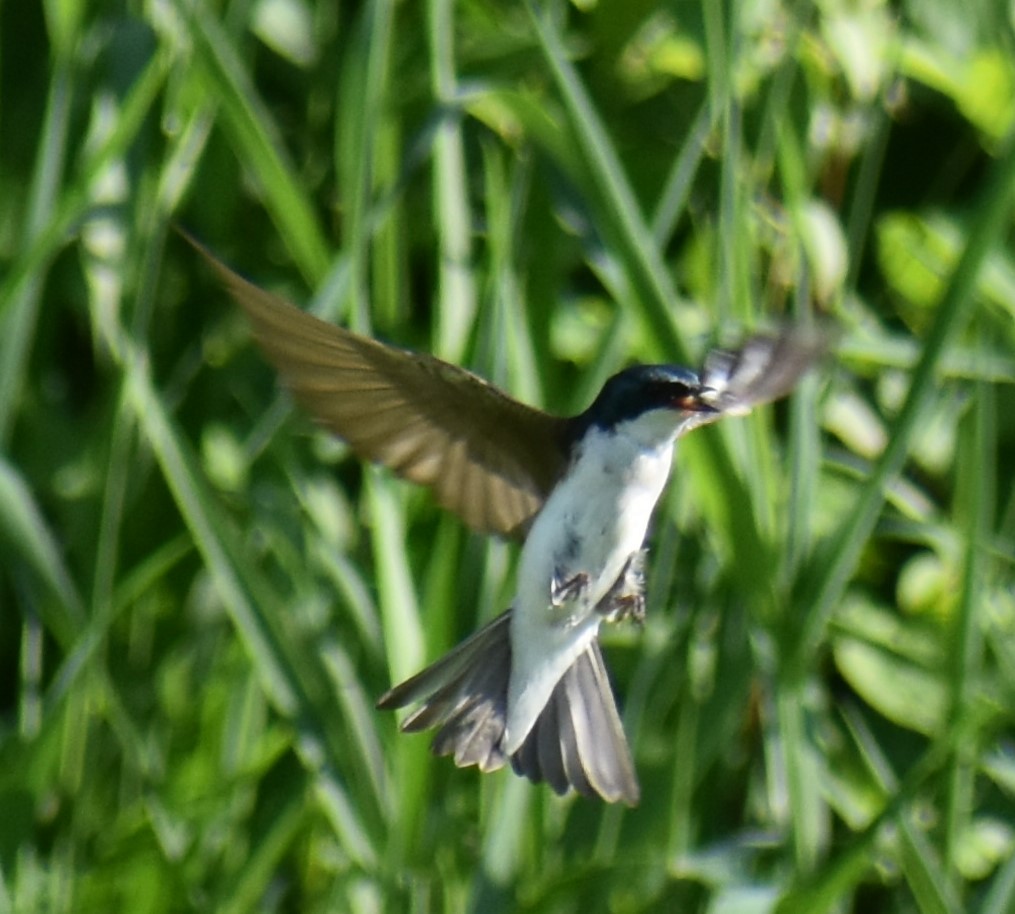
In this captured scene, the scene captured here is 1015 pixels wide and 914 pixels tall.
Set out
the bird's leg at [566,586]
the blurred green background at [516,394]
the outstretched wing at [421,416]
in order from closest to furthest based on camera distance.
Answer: the outstretched wing at [421,416] → the bird's leg at [566,586] → the blurred green background at [516,394]

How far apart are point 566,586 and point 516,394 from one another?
0.33 m

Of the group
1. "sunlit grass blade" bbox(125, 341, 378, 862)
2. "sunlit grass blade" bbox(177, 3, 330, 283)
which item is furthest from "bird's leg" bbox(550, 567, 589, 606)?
"sunlit grass blade" bbox(177, 3, 330, 283)

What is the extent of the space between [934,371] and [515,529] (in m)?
0.37

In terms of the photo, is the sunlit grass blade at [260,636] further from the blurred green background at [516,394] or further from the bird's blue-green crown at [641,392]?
the bird's blue-green crown at [641,392]

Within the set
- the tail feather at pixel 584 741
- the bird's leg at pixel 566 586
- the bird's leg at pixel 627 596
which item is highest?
the bird's leg at pixel 566 586

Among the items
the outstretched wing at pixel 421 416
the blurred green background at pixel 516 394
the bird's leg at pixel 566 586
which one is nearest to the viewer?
the outstretched wing at pixel 421 416

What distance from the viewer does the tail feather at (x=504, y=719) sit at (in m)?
1.58

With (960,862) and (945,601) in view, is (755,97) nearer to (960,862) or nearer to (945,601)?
(945,601)

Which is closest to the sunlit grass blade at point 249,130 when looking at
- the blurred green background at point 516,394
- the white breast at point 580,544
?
the blurred green background at point 516,394

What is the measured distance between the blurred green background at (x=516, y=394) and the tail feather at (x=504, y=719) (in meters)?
0.07

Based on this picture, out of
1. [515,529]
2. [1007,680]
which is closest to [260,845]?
[515,529]

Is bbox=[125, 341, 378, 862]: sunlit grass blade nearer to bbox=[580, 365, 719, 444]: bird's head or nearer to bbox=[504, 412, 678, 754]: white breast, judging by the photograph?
bbox=[504, 412, 678, 754]: white breast

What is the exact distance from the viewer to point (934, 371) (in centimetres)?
156

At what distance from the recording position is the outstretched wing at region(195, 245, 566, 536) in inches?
55.2
